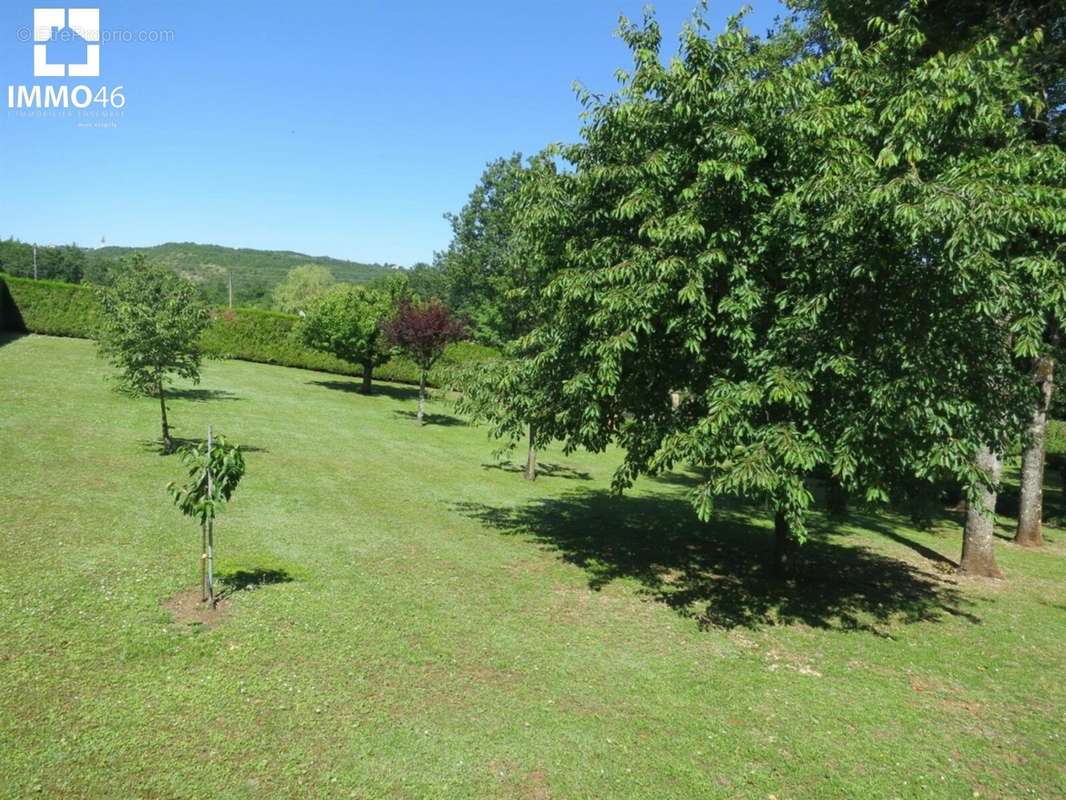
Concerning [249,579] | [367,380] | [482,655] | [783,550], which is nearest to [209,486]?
[249,579]

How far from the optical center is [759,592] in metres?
10.7

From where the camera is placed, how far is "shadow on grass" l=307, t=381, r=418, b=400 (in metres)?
32.7

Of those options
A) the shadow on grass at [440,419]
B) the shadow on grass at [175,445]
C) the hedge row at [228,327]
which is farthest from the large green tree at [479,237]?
the shadow on grass at [175,445]

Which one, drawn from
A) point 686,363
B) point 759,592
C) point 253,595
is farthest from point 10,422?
point 759,592

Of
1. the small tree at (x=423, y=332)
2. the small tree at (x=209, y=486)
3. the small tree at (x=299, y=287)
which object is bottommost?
the small tree at (x=209, y=486)

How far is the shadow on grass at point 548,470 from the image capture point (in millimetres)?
20609

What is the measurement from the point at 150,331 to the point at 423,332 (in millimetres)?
11643

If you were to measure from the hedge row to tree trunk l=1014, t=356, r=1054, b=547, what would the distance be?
22.5 meters

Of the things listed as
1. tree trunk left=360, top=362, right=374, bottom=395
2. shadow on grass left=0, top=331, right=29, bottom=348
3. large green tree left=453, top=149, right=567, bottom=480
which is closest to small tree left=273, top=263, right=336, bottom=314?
shadow on grass left=0, top=331, right=29, bottom=348

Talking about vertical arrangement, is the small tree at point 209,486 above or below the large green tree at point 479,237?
below

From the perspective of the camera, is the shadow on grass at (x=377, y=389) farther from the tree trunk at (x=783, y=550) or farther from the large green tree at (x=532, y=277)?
the tree trunk at (x=783, y=550)

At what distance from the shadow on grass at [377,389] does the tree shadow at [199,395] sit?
6.95 metres

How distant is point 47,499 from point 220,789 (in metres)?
8.61

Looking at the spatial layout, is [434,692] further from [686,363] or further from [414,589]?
[686,363]
